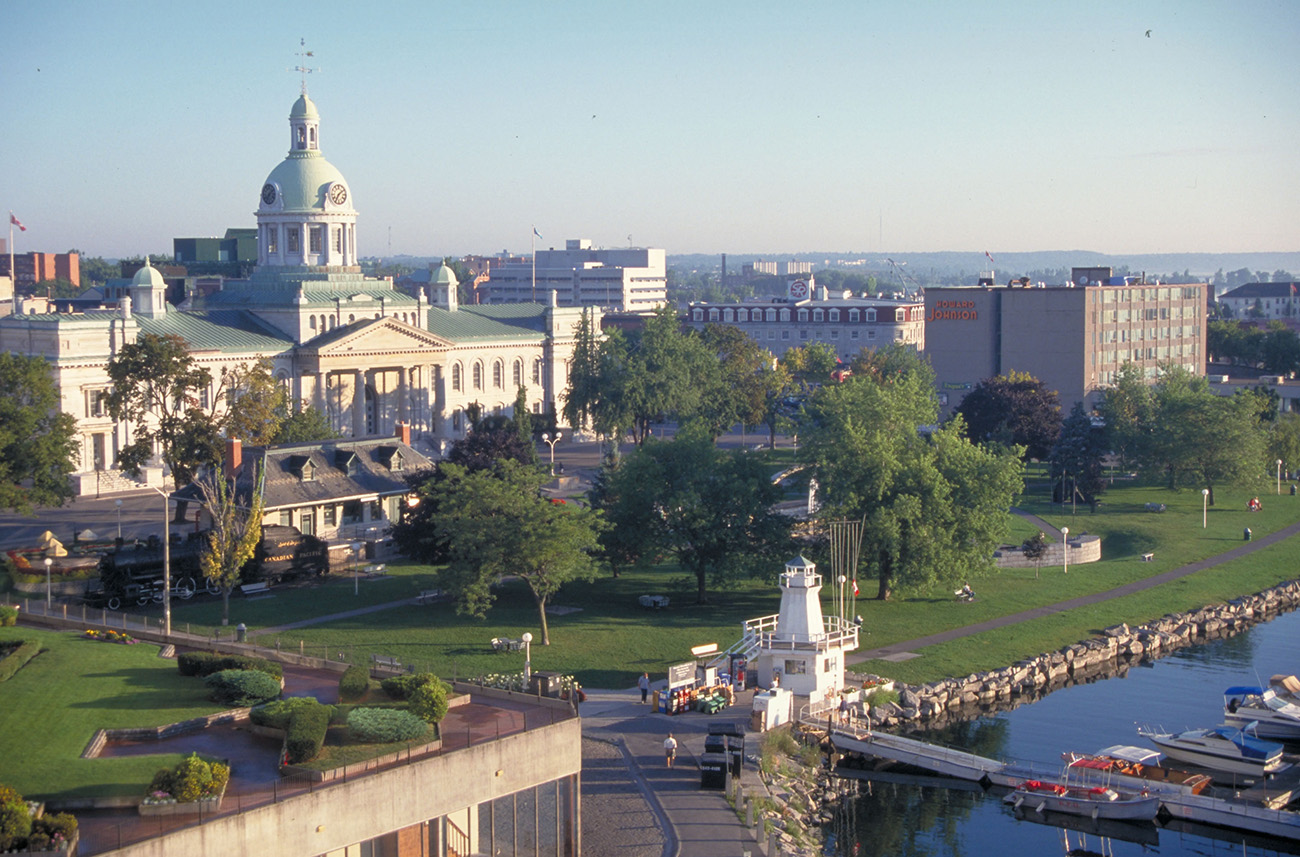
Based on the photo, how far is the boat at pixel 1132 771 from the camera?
40.8 meters

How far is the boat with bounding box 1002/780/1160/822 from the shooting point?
130ft

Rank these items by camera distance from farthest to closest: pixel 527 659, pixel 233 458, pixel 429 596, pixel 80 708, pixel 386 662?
pixel 233 458
pixel 429 596
pixel 527 659
pixel 386 662
pixel 80 708

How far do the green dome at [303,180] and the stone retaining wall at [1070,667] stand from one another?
227 feet

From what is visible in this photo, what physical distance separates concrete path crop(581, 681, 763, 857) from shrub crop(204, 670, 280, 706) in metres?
7.91

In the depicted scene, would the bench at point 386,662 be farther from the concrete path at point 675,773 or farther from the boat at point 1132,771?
the boat at point 1132,771

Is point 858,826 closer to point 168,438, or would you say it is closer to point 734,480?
point 734,480

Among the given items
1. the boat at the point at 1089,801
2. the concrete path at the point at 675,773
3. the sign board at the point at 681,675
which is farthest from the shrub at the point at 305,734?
the boat at the point at 1089,801

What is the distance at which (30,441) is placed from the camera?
64.8 metres

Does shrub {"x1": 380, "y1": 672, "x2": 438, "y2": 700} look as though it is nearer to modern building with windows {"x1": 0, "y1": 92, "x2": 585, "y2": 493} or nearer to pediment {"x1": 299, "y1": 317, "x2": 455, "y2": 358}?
modern building with windows {"x1": 0, "y1": 92, "x2": 585, "y2": 493}

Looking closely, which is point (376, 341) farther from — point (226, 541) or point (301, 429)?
point (226, 541)

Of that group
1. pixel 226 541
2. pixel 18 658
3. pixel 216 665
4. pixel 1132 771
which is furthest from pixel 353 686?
pixel 226 541

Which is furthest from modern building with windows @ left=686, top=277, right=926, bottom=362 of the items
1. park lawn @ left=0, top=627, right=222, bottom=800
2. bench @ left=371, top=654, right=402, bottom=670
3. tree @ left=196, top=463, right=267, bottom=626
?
park lawn @ left=0, top=627, right=222, bottom=800

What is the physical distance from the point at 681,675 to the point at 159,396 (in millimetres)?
43507

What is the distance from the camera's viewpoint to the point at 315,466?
216 feet
